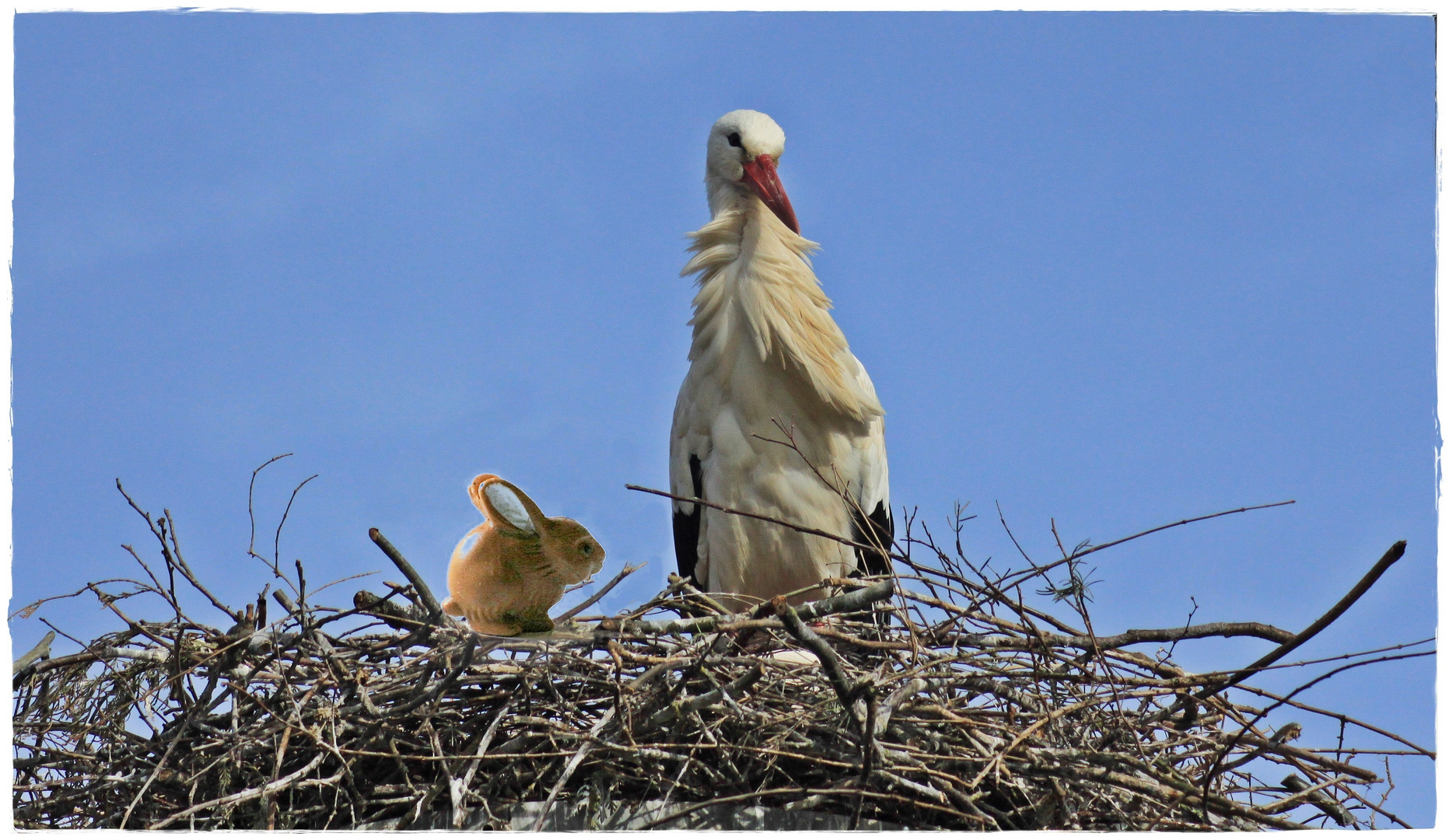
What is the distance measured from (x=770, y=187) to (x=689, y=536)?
0.93 metres

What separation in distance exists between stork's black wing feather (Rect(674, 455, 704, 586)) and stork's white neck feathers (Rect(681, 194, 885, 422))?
35 cm

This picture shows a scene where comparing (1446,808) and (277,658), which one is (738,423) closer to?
(277,658)

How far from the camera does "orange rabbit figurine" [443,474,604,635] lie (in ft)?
5.29

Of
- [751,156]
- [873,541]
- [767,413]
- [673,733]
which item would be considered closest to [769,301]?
[767,413]

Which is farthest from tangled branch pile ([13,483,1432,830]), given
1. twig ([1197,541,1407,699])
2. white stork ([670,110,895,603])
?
white stork ([670,110,895,603])

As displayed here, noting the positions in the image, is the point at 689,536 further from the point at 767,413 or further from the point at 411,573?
the point at 411,573

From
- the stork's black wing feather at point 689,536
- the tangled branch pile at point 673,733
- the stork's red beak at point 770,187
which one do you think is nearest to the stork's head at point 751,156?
the stork's red beak at point 770,187

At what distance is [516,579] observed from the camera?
63.1 inches

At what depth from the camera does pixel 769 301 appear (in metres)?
3.11

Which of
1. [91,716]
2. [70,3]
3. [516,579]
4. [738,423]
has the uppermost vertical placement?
[738,423]

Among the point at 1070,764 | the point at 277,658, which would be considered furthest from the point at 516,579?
the point at 1070,764

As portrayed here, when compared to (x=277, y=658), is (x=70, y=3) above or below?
above

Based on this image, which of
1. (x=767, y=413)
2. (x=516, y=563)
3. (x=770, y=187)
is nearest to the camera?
(x=516, y=563)

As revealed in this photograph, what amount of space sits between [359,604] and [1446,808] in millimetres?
1635
